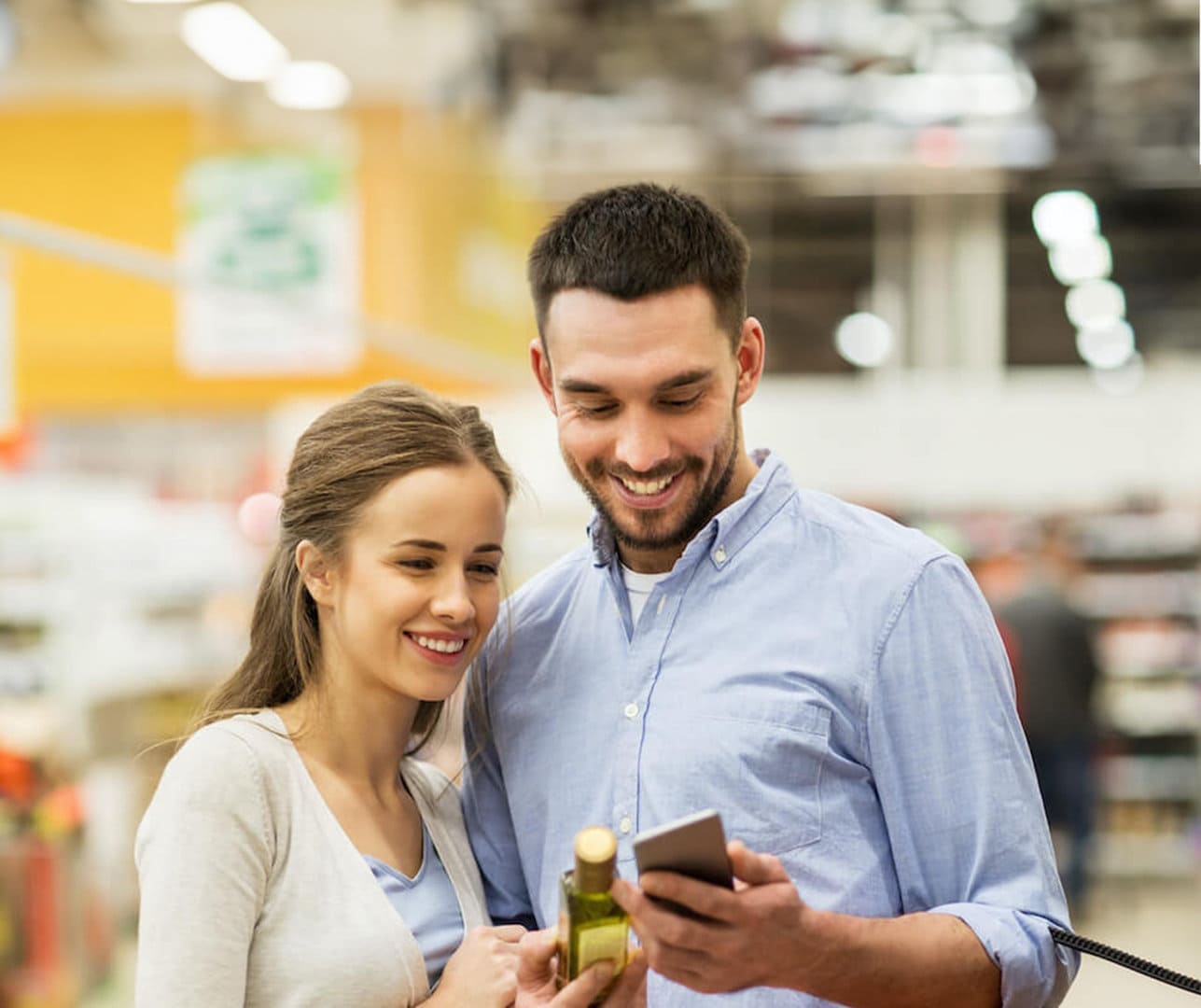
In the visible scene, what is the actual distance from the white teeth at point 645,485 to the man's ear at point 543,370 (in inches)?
6.0

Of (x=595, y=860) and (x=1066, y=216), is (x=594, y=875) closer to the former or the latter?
(x=595, y=860)

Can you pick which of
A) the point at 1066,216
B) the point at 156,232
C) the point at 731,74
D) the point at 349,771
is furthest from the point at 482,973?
the point at 1066,216

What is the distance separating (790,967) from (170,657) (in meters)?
6.68

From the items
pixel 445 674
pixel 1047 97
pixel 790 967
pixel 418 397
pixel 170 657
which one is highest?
pixel 1047 97

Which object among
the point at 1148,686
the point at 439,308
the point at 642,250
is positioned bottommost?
the point at 1148,686

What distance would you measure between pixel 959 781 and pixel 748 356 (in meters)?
0.58

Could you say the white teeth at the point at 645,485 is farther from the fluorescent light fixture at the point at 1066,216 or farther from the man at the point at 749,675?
the fluorescent light fixture at the point at 1066,216

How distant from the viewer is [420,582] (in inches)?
77.7

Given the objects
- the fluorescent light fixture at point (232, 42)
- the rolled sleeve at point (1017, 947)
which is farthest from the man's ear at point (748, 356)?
the fluorescent light fixture at point (232, 42)

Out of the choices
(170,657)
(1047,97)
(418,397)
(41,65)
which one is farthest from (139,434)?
(418,397)

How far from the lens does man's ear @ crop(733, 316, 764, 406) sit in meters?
2.02

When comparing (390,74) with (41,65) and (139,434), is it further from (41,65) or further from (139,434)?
(139,434)

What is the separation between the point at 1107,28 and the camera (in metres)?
9.14

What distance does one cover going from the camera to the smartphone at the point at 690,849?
1460 mm
